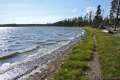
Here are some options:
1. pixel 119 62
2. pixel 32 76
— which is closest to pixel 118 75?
pixel 119 62

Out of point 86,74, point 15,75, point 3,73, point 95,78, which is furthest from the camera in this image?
point 3,73

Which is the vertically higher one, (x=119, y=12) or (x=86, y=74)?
(x=119, y=12)

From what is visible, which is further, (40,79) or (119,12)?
(119,12)

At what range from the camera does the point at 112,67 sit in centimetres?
1464

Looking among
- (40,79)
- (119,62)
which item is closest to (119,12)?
(119,62)

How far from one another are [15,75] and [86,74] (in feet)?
14.8

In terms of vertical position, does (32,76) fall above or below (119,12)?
below

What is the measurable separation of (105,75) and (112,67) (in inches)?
81.7

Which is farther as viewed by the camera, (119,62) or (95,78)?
(119,62)

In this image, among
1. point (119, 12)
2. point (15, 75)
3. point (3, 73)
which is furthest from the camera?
point (119, 12)

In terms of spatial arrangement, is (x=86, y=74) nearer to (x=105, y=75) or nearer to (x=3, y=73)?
(x=105, y=75)

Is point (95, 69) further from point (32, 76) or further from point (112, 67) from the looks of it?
point (32, 76)

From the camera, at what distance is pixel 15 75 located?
14.6m

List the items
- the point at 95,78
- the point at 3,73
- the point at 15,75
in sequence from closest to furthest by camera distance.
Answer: the point at 95,78 → the point at 15,75 → the point at 3,73
